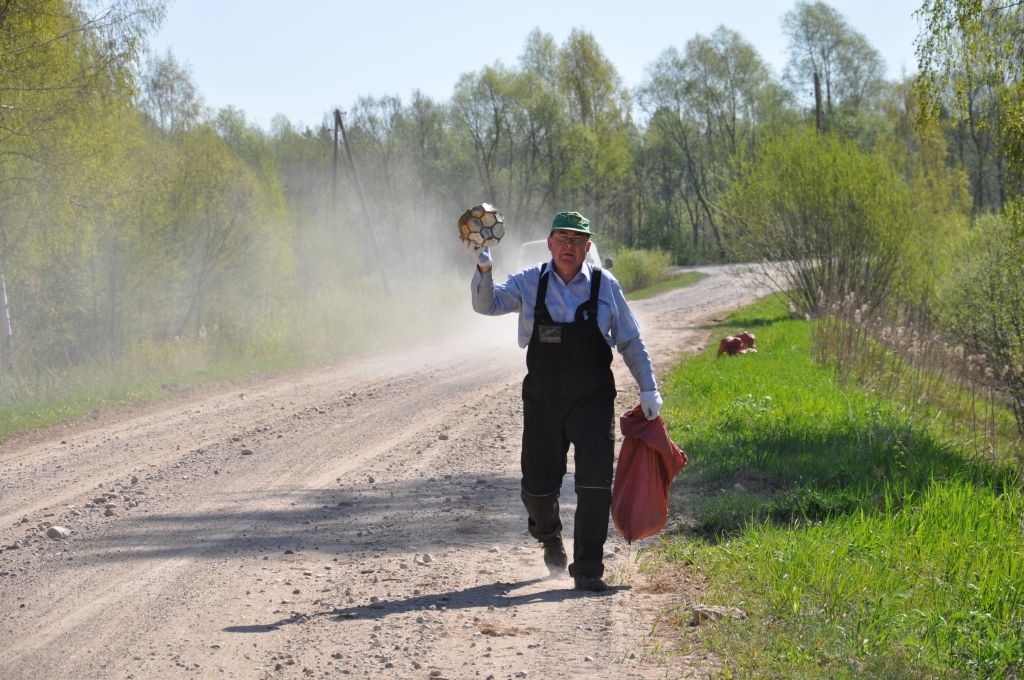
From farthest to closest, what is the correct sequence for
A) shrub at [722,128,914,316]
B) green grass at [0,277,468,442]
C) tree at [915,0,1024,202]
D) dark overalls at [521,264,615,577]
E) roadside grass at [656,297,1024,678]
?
shrub at [722,128,914,316] → green grass at [0,277,468,442] → tree at [915,0,1024,202] → dark overalls at [521,264,615,577] → roadside grass at [656,297,1024,678]

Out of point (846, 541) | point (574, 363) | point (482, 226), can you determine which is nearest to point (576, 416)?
point (574, 363)

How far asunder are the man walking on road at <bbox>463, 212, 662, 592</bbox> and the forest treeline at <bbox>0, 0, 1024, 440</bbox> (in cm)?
696

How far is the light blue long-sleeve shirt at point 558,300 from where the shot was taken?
543 centimetres

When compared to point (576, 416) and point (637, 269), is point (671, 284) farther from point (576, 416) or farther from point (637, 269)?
point (576, 416)

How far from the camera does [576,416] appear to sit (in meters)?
5.48

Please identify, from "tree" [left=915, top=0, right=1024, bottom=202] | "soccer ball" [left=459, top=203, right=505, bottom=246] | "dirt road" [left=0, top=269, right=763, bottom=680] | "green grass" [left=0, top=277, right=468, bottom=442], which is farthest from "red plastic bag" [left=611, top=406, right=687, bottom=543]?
"green grass" [left=0, top=277, right=468, bottom=442]

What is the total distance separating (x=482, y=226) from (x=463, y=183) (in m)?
65.7

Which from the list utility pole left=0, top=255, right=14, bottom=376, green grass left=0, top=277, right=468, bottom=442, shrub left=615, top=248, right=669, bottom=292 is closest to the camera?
green grass left=0, top=277, right=468, bottom=442

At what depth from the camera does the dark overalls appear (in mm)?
5418

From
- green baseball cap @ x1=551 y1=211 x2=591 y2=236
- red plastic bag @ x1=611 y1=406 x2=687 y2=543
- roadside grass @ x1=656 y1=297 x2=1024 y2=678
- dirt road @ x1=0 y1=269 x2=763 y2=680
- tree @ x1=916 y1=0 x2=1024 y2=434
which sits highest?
tree @ x1=916 y1=0 x2=1024 y2=434

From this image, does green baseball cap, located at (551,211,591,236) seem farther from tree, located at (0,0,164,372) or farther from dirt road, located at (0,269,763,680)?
tree, located at (0,0,164,372)

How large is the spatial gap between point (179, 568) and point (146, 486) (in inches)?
106

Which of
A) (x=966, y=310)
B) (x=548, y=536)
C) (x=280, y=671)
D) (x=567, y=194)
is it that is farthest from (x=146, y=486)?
(x=567, y=194)

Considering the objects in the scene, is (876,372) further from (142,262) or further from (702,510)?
(142,262)
